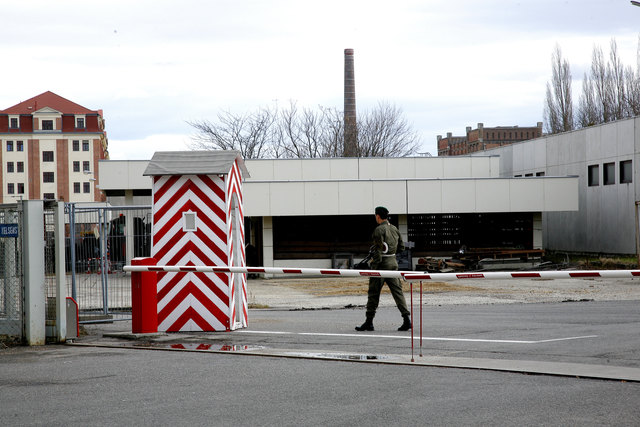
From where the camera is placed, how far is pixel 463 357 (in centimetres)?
967

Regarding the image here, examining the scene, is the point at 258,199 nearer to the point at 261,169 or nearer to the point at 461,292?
the point at 261,169

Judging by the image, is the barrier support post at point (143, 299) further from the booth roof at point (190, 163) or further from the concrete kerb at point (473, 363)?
the booth roof at point (190, 163)

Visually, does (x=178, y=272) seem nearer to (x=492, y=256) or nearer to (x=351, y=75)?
(x=492, y=256)

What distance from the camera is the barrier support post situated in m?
12.2

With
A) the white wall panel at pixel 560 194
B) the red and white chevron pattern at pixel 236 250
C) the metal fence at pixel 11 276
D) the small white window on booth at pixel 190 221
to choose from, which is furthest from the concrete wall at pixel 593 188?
the metal fence at pixel 11 276

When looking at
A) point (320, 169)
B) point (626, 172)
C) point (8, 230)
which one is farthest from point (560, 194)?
point (8, 230)

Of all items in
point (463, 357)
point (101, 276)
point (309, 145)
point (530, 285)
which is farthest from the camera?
point (309, 145)

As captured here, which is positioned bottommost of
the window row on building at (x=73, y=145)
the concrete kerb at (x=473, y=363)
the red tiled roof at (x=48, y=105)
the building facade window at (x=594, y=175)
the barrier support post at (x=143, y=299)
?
the concrete kerb at (x=473, y=363)

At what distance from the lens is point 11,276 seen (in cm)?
1170

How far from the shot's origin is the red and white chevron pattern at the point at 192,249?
12.9 metres

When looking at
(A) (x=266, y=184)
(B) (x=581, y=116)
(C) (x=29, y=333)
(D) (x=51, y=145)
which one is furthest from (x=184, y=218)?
(D) (x=51, y=145)

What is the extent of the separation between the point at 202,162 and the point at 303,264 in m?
26.7

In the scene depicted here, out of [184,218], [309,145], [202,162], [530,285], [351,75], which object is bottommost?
[530,285]

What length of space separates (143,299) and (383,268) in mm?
3640
